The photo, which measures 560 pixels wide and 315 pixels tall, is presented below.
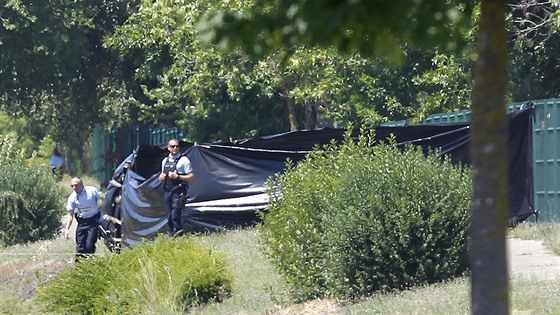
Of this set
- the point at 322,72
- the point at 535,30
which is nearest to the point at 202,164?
the point at 322,72

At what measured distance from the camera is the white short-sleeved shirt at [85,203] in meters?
15.0

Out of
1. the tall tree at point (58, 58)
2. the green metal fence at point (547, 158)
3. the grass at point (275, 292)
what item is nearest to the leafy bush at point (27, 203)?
the grass at point (275, 292)

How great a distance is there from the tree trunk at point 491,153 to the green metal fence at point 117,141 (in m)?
23.2

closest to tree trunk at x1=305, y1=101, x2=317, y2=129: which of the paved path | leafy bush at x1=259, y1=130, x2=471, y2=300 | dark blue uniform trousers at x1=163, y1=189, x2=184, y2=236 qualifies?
dark blue uniform trousers at x1=163, y1=189, x2=184, y2=236

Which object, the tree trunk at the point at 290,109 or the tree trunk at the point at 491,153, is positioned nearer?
the tree trunk at the point at 491,153

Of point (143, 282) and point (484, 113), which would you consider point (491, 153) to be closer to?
point (484, 113)

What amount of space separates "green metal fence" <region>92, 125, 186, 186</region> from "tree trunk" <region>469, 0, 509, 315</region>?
23231 millimetres

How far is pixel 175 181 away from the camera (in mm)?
15289

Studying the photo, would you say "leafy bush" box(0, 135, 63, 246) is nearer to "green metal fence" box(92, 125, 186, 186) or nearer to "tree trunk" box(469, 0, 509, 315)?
"green metal fence" box(92, 125, 186, 186)

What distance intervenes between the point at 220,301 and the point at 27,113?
2390 centimetres

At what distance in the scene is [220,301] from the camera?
11.7 meters

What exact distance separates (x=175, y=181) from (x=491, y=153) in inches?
441

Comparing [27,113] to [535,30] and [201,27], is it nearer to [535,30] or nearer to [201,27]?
[535,30]

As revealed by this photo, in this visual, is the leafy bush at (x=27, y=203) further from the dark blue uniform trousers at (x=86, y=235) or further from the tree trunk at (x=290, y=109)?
the tree trunk at (x=290, y=109)
